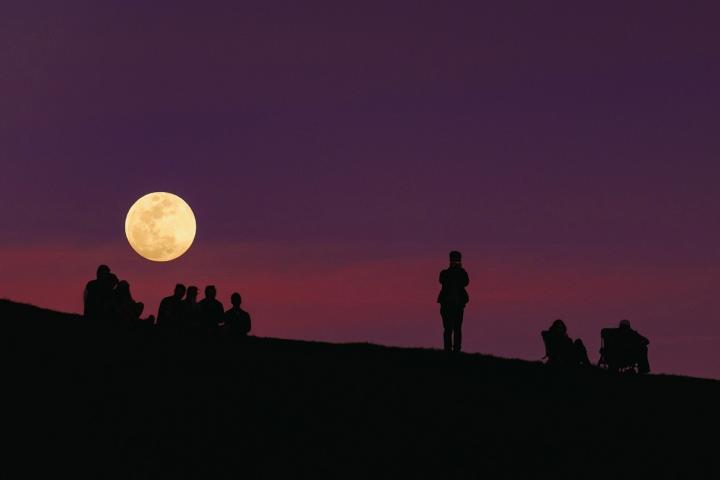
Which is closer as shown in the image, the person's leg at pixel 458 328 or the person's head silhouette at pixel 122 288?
the person's leg at pixel 458 328

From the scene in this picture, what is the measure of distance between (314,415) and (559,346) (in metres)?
10.00

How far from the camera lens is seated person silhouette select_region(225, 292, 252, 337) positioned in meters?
28.8

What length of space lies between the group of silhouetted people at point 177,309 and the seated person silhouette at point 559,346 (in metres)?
7.42

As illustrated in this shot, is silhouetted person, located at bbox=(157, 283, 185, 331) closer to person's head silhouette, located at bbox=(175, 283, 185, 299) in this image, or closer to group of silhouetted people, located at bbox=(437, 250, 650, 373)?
person's head silhouette, located at bbox=(175, 283, 185, 299)

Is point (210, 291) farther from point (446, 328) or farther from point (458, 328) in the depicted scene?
point (458, 328)

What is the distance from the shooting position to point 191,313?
28438 mm

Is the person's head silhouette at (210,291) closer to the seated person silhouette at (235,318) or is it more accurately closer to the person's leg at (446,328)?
the seated person silhouette at (235,318)

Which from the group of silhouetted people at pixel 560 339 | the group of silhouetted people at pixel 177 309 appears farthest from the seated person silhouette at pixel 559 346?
the group of silhouetted people at pixel 177 309

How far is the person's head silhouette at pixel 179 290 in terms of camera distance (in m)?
28.7

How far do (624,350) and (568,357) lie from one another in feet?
7.77

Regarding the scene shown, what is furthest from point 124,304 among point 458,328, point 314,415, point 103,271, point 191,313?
point 314,415

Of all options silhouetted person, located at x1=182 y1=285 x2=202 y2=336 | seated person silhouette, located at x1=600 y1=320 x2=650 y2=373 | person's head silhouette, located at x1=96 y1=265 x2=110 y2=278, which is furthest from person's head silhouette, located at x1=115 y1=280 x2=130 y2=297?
seated person silhouette, located at x1=600 y1=320 x2=650 y2=373

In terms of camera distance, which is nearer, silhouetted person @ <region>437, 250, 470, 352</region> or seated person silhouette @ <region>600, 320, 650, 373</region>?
silhouetted person @ <region>437, 250, 470, 352</region>

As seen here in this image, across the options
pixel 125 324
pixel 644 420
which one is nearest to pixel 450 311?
pixel 644 420
